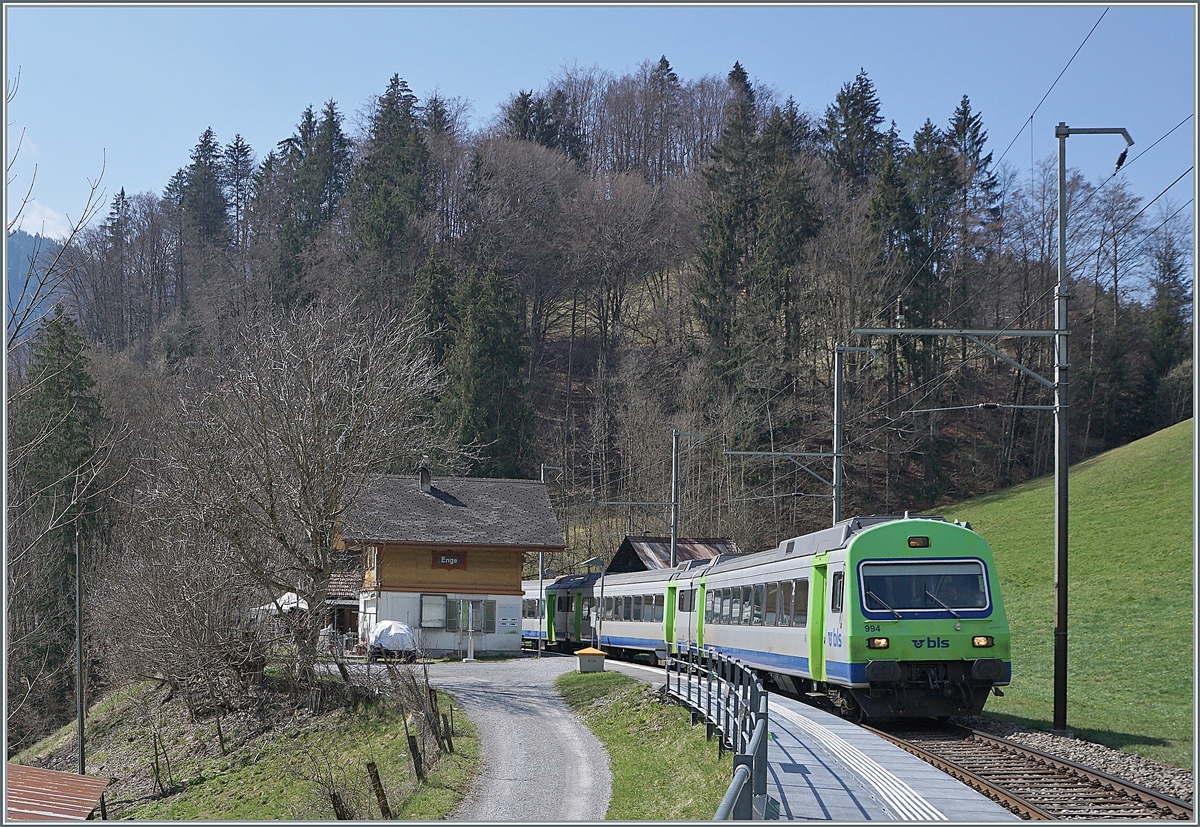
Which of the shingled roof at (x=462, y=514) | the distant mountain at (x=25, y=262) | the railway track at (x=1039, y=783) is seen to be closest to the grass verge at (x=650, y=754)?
the railway track at (x=1039, y=783)

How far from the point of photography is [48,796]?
12.5 metres

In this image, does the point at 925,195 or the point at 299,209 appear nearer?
the point at 925,195

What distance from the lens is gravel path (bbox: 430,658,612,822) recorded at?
15.0m

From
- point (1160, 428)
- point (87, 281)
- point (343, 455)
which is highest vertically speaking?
point (87, 281)

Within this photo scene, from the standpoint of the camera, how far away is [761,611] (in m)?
21.7

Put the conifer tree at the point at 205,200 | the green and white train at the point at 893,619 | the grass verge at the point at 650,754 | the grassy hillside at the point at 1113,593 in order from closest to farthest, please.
Result: the grass verge at the point at 650,754 < the green and white train at the point at 893,619 < the grassy hillside at the point at 1113,593 < the conifer tree at the point at 205,200

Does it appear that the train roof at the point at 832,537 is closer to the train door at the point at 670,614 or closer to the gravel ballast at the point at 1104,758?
the gravel ballast at the point at 1104,758

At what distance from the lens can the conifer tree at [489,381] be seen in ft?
196

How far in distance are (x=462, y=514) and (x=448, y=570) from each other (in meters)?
2.53

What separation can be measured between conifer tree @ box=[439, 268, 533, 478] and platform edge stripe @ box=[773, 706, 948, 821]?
44420 mm

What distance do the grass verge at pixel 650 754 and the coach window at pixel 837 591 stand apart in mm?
2773

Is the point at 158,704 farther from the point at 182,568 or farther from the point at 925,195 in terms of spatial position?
the point at 925,195

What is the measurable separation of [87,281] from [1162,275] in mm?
59393

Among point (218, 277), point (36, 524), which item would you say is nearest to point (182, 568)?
point (36, 524)
